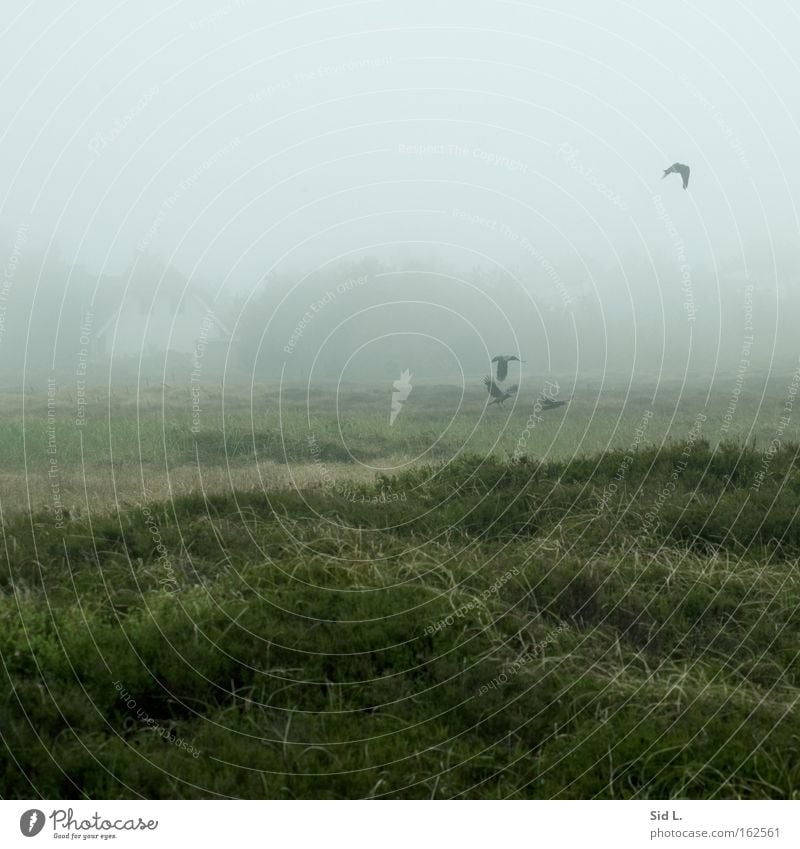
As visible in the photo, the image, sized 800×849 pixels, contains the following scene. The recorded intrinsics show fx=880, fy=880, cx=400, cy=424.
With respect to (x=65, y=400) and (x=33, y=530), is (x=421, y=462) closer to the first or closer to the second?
(x=33, y=530)

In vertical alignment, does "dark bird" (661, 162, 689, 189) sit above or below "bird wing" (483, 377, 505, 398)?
above

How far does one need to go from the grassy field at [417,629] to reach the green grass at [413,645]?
0.08 feet

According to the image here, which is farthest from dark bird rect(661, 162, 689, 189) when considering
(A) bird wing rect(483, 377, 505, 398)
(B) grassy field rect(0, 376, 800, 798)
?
(A) bird wing rect(483, 377, 505, 398)

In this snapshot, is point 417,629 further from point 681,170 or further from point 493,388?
point 493,388

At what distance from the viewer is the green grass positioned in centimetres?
581

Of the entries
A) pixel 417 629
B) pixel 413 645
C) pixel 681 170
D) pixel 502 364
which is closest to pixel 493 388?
pixel 502 364

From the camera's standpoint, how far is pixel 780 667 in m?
7.45

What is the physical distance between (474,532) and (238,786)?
5538mm

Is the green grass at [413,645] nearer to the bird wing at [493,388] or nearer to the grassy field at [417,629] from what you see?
the grassy field at [417,629]

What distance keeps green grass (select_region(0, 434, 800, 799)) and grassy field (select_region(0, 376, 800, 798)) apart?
25 mm

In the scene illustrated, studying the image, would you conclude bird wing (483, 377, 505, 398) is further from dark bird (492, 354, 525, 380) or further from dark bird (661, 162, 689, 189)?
dark bird (661, 162, 689, 189)

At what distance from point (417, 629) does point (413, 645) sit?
0.76 ft

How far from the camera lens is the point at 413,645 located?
300 inches

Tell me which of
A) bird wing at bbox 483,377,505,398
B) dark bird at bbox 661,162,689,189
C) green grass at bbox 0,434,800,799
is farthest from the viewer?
bird wing at bbox 483,377,505,398
